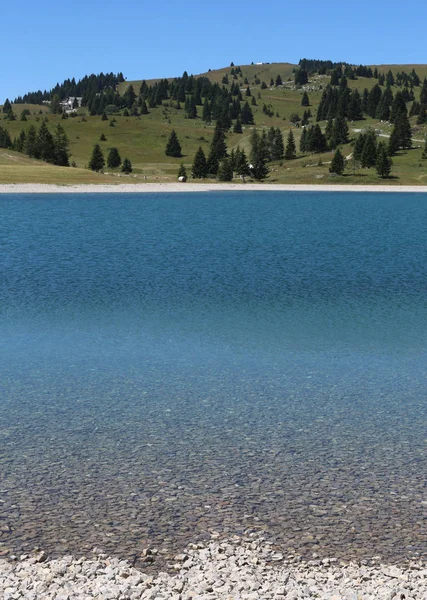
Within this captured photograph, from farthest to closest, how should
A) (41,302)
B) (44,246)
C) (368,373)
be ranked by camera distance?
(44,246) → (41,302) → (368,373)

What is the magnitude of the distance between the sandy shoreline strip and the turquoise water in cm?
8734

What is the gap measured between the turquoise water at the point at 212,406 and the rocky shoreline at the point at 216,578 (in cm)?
44

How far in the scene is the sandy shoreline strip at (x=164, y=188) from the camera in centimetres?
12600

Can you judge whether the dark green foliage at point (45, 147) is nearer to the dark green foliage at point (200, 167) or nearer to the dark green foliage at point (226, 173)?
the dark green foliage at point (200, 167)

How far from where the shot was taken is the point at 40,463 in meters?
13.6

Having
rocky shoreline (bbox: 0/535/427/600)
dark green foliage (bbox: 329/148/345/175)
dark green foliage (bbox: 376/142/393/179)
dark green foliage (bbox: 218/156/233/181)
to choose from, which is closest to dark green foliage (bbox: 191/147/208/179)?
dark green foliage (bbox: 218/156/233/181)

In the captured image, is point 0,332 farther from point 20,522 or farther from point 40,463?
point 20,522

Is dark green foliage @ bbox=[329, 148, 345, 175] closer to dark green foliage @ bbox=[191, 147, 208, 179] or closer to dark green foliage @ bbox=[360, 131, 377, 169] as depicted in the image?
dark green foliage @ bbox=[360, 131, 377, 169]

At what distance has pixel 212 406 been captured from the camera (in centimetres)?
1730

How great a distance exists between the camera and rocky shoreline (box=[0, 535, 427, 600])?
8.76 m

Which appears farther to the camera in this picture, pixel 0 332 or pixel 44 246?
pixel 44 246

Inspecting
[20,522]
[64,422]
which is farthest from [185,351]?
[20,522]

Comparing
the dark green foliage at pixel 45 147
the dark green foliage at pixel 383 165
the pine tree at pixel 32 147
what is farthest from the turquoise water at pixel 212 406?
the pine tree at pixel 32 147

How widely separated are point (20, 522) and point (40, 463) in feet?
8.54
